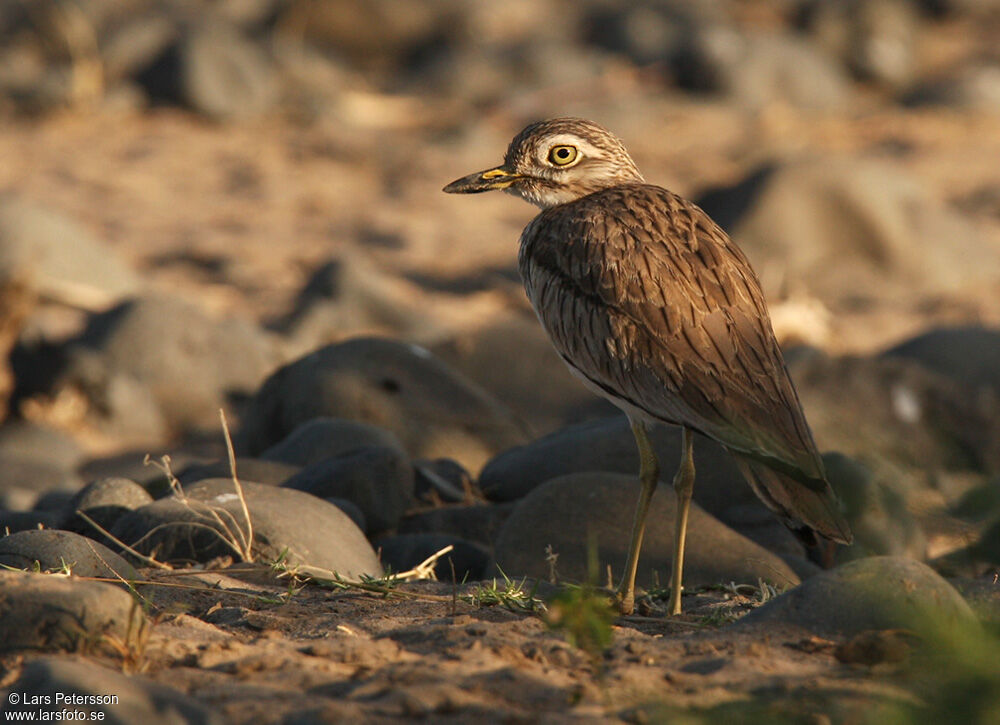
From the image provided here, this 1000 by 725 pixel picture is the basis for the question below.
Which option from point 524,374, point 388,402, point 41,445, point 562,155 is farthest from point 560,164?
point 41,445

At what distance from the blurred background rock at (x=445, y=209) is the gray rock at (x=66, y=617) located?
6.28 ft

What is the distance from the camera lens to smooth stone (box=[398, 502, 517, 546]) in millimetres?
5609

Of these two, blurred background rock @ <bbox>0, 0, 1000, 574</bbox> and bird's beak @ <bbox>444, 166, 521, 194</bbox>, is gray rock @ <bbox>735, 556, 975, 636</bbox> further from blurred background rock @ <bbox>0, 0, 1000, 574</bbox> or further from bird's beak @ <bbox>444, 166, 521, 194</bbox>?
bird's beak @ <bbox>444, 166, 521, 194</bbox>

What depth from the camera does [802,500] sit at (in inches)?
151

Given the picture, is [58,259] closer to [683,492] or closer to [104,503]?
[104,503]

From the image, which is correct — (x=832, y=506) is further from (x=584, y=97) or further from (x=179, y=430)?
(x=584, y=97)

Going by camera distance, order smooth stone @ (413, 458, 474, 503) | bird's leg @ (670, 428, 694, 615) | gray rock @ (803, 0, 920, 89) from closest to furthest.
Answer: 1. bird's leg @ (670, 428, 694, 615)
2. smooth stone @ (413, 458, 474, 503)
3. gray rock @ (803, 0, 920, 89)

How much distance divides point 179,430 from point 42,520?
13.5 feet

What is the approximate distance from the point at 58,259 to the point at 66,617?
25.5 feet

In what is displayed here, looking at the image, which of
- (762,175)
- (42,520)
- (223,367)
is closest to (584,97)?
(762,175)

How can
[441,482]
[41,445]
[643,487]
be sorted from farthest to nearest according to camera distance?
[41,445], [441,482], [643,487]

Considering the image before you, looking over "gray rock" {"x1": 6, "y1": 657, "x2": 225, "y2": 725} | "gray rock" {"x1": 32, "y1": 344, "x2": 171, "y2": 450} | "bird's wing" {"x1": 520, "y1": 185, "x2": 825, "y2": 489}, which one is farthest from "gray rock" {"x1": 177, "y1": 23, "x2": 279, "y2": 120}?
"gray rock" {"x1": 6, "y1": 657, "x2": 225, "y2": 725}

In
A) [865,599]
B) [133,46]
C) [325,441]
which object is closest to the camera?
[865,599]

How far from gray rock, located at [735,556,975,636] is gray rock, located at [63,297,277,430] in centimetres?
614
